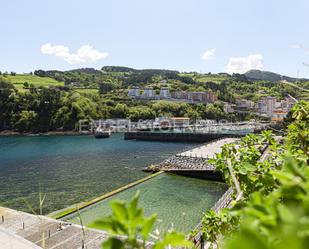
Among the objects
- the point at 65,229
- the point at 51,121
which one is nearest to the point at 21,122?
the point at 51,121

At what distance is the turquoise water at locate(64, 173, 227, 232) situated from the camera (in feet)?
67.0

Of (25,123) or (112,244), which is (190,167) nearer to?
(112,244)

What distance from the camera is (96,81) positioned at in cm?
17825

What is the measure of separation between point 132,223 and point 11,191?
103ft

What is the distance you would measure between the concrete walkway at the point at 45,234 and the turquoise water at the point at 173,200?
183cm

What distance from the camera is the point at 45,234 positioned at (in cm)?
1662

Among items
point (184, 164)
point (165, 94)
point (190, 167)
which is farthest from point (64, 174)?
point (165, 94)

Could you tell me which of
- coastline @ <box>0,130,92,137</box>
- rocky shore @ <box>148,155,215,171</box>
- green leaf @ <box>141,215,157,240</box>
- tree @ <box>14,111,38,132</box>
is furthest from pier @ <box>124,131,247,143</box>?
green leaf @ <box>141,215,157,240</box>

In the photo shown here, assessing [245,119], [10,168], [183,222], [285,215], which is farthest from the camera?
[245,119]

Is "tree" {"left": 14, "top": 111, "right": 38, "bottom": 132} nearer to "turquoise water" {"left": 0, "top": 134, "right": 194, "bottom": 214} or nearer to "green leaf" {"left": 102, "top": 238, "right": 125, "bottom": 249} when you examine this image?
"turquoise water" {"left": 0, "top": 134, "right": 194, "bottom": 214}

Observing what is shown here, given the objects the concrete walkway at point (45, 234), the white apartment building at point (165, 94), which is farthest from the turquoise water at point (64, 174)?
the white apartment building at point (165, 94)

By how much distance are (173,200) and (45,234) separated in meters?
11.1

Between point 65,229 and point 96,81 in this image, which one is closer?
point 65,229

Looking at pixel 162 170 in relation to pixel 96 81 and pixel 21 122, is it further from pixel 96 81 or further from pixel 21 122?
pixel 96 81
